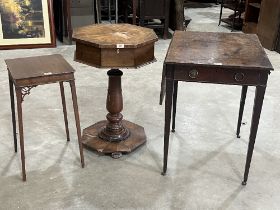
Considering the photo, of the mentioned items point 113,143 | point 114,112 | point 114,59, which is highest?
point 114,59

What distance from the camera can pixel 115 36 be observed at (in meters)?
2.15

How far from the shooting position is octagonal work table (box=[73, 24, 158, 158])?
2031mm

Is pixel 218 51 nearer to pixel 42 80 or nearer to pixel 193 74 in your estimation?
pixel 193 74

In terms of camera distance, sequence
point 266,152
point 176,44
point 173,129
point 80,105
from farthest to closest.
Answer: point 80,105, point 173,129, point 266,152, point 176,44

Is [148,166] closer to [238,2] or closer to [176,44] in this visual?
[176,44]

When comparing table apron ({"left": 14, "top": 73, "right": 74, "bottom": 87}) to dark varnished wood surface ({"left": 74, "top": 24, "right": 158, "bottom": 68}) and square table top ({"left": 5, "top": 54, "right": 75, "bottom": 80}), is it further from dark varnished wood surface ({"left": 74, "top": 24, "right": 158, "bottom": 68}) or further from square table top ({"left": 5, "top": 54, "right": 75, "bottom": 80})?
dark varnished wood surface ({"left": 74, "top": 24, "right": 158, "bottom": 68})

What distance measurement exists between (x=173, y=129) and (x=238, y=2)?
12.9 ft

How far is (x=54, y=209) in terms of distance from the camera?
195 centimetres

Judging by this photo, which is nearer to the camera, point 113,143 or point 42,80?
point 42,80

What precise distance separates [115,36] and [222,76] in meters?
0.67

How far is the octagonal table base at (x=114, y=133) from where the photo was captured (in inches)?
95.6

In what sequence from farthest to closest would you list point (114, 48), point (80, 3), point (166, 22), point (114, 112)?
point (166, 22), point (80, 3), point (114, 112), point (114, 48)

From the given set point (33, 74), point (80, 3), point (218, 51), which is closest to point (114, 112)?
point (33, 74)

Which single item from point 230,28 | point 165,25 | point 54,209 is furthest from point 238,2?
point 54,209
